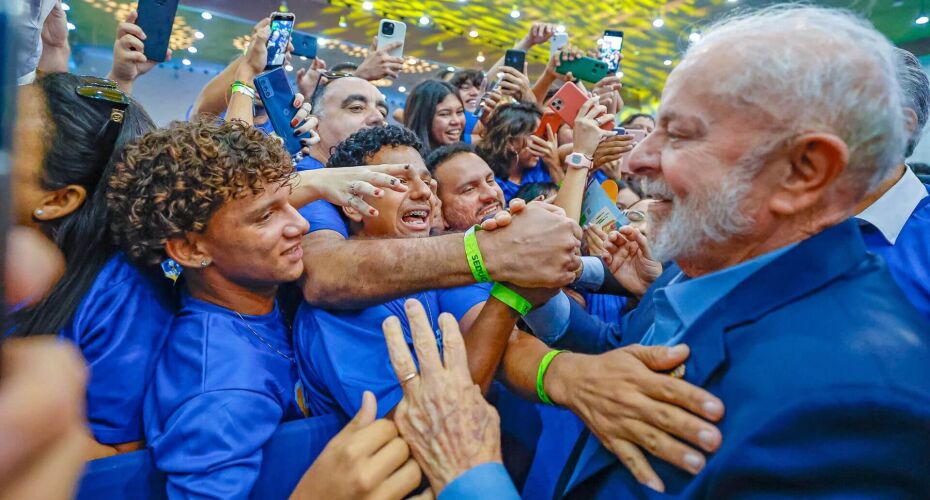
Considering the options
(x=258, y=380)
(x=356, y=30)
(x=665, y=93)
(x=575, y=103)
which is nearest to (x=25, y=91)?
(x=258, y=380)

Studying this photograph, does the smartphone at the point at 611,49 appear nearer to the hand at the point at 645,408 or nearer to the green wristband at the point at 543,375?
the green wristband at the point at 543,375

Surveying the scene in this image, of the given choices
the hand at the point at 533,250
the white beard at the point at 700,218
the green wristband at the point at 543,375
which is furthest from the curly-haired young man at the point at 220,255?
the white beard at the point at 700,218

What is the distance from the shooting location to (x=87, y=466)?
113 cm

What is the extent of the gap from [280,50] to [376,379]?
5.58 feet

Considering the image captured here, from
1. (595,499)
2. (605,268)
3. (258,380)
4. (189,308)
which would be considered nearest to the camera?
(595,499)

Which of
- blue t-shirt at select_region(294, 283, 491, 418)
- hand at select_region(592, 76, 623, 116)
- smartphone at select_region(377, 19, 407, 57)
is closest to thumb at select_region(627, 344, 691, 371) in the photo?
blue t-shirt at select_region(294, 283, 491, 418)

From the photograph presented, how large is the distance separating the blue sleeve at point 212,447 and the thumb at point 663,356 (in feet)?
2.64

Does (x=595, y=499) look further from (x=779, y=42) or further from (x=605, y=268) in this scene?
(x=605, y=268)

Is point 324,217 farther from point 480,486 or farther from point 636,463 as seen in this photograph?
point 636,463

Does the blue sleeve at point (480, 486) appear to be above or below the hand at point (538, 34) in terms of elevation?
below

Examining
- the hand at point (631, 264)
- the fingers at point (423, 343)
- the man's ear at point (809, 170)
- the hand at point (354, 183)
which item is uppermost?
the man's ear at point (809, 170)

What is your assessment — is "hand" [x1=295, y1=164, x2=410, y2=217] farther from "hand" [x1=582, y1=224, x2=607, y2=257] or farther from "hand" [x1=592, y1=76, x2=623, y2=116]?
"hand" [x1=592, y1=76, x2=623, y2=116]

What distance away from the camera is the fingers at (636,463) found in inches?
36.9

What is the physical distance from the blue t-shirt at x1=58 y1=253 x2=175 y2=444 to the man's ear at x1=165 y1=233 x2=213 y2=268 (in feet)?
0.45
